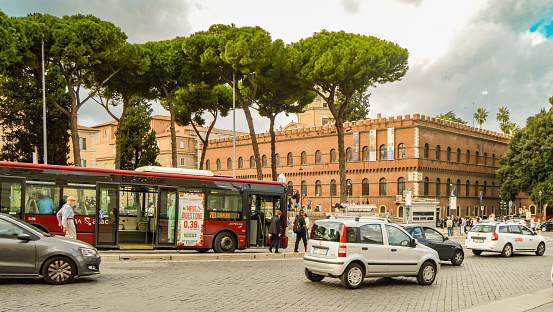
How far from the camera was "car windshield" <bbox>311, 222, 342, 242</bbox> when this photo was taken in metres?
12.1

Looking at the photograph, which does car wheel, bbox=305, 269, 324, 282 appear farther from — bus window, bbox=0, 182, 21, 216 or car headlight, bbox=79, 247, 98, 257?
bus window, bbox=0, 182, 21, 216

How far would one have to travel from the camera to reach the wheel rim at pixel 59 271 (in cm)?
1120

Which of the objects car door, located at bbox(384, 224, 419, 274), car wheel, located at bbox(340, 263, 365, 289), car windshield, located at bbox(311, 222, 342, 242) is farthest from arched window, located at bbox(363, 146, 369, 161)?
car wheel, located at bbox(340, 263, 365, 289)

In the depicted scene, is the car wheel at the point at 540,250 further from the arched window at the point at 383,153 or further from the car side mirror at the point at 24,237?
the arched window at the point at 383,153

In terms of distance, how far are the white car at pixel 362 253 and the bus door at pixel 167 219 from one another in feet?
22.8

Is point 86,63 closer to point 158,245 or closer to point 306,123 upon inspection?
point 158,245

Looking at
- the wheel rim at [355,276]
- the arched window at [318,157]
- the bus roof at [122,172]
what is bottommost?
the wheel rim at [355,276]

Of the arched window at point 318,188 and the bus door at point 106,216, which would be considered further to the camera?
the arched window at point 318,188

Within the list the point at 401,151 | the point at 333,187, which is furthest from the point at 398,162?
the point at 333,187

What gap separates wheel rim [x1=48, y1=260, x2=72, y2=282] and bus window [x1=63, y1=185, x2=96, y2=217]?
6.31 meters

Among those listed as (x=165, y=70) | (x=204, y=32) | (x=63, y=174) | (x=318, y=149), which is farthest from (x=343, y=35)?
(x=63, y=174)

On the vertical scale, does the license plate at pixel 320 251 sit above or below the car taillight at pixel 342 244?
below

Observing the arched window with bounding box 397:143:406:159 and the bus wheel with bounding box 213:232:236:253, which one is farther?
the arched window with bounding box 397:143:406:159

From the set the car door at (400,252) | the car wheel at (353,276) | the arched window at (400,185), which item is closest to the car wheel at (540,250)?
the car door at (400,252)
